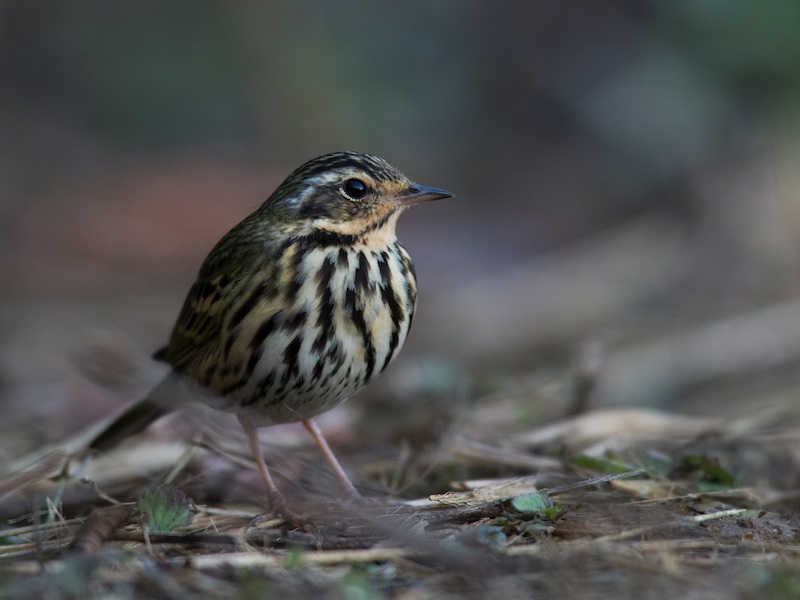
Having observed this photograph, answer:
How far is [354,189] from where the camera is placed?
227 inches

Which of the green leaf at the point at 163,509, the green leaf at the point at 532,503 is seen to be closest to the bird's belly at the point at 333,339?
Answer: the green leaf at the point at 163,509

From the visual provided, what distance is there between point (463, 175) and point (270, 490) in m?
10.7

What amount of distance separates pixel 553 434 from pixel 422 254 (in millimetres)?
6752

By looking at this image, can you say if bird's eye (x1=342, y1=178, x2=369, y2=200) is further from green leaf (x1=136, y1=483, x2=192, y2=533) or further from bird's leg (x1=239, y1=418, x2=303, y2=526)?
green leaf (x1=136, y1=483, x2=192, y2=533)

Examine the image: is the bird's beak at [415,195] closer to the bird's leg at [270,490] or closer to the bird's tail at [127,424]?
the bird's leg at [270,490]

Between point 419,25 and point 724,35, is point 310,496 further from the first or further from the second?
point 419,25

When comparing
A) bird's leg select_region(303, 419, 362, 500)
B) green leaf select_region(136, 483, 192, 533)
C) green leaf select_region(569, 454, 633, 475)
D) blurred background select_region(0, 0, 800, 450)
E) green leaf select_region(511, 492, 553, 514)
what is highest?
blurred background select_region(0, 0, 800, 450)

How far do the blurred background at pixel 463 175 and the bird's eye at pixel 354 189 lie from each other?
91.2 inches

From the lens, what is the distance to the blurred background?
9359 millimetres

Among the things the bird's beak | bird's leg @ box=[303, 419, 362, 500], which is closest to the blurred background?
bird's leg @ box=[303, 419, 362, 500]

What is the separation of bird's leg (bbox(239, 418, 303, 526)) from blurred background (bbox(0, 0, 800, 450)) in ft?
5.04

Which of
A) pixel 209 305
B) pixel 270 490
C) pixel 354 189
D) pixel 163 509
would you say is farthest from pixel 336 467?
pixel 354 189

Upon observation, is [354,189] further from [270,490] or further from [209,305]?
[270,490]

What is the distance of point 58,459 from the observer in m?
5.88
